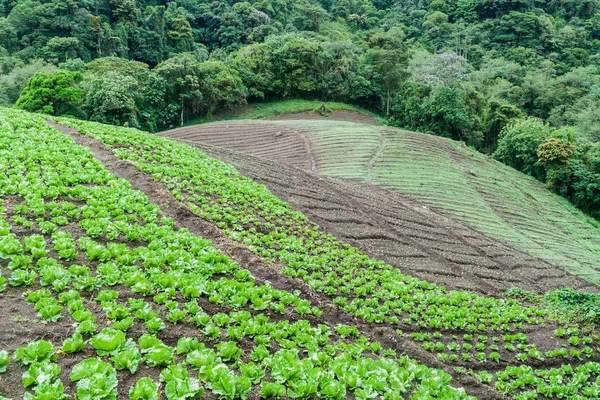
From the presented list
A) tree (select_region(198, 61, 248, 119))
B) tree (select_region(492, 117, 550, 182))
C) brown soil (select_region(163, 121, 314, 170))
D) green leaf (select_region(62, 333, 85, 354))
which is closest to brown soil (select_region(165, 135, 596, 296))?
brown soil (select_region(163, 121, 314, 170))

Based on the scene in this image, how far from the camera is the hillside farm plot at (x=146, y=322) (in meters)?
6.13

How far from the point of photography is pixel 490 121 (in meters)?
61.8

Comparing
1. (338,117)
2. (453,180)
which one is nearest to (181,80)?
(338,117)

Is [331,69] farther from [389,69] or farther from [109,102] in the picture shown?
[109,102]

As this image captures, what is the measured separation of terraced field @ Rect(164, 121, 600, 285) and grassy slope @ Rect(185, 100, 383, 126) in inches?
663

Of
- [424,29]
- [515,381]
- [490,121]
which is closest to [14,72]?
[515,381]

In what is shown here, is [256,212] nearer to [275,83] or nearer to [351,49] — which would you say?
[275,83]

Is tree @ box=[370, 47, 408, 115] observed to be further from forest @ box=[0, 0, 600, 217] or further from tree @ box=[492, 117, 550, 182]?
tree @ box=[492, 117, 550, 182]

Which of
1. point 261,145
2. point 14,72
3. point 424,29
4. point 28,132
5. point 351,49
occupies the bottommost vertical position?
point 261,145

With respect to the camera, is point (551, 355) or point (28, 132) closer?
point (551, 355)

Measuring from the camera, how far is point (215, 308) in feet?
29.6

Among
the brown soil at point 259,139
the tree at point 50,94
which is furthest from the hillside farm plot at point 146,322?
the tree at point 50,94

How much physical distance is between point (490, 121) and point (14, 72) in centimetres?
6857

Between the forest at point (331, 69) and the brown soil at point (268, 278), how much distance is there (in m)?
29.7
